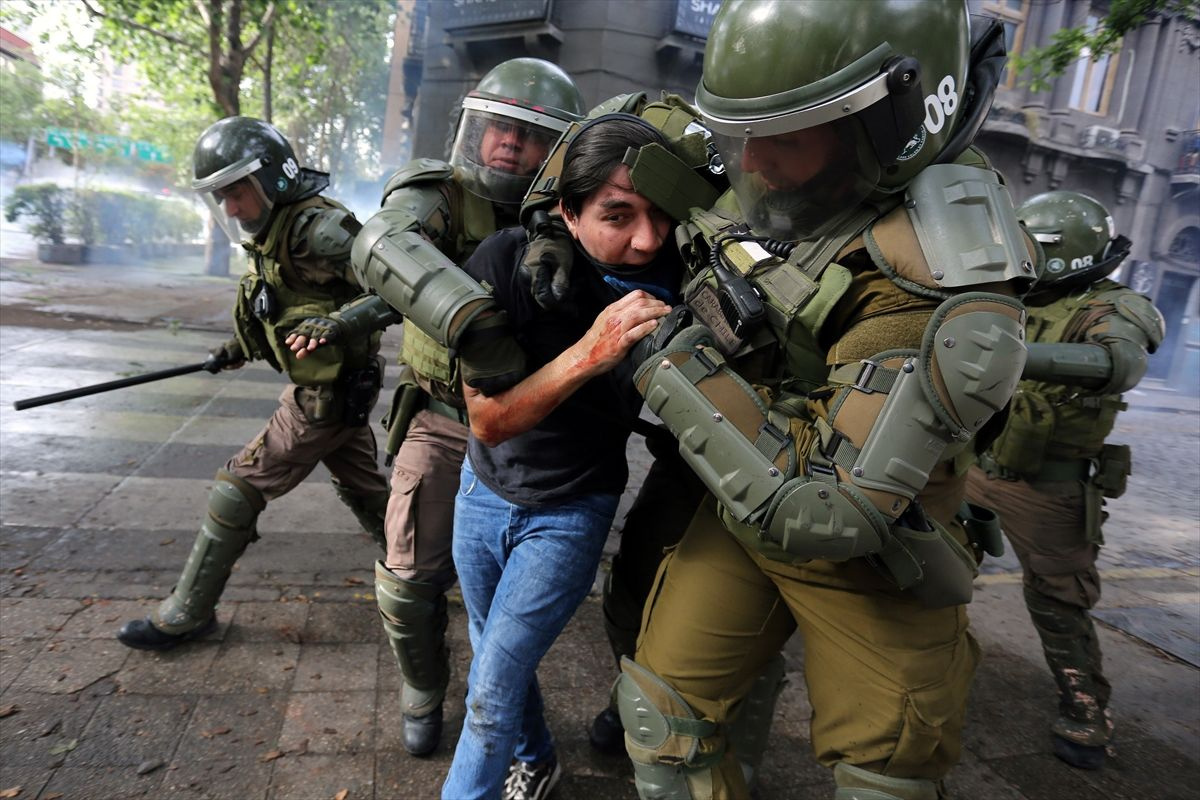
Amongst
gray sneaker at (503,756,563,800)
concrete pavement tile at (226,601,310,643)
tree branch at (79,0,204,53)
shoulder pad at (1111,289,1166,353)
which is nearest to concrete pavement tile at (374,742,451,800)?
gray sneaker at (503,756,563,800)

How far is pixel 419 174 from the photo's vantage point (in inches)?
95.6

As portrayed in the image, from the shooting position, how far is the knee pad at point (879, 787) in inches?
56.3

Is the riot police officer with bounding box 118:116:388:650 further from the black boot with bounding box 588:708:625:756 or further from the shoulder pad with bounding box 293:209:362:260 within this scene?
the black boot with bounding box 588:708:625:756

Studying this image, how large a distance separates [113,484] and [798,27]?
4679 mm

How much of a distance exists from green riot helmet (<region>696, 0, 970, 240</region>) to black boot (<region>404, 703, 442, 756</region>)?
1938 millimetres

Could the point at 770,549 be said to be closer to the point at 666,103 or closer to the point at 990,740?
the point at 666,103

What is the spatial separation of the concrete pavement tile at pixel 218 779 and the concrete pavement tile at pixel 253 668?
386 mm

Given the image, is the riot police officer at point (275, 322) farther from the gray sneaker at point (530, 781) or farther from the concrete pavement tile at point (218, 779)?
the gray sneaker at point (530, 781)

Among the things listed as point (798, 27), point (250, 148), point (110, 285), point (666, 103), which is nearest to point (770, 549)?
point (798, 27)

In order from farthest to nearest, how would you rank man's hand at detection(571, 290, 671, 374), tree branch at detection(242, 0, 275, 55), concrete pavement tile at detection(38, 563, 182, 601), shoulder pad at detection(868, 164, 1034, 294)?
1. tree branch at detection(242, 0, 275, 55)
2. concrete pavement tile at detection(38, 563, 182, 601)
3. man's hand at detection(571, 290, 671, 374)
4. shoulder pad at detection(868, 164, 1034, 294)

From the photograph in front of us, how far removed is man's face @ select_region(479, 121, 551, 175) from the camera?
2.49m

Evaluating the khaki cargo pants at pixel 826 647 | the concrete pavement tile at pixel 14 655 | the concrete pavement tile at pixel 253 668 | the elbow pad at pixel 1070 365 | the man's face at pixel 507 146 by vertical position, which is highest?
the man's face at pixel 507 146

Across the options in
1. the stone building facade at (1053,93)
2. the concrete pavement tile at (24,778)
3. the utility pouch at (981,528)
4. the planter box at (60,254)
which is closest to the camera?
the utility pouch at (981,528)

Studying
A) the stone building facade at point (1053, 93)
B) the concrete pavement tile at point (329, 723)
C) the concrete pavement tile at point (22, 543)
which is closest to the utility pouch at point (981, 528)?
the concrete pavement tile at point (329, 723)
